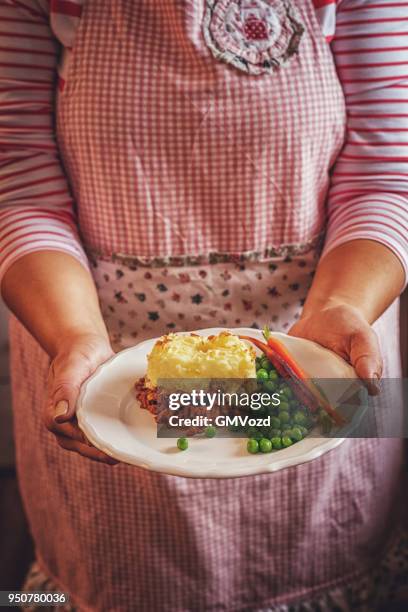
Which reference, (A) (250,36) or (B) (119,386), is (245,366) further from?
(A) (250,36)

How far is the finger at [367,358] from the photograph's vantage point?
0.82 meters

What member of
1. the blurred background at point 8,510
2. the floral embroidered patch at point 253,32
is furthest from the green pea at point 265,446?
the blurred background at point 8,510

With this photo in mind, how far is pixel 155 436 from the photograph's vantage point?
2.77 ft

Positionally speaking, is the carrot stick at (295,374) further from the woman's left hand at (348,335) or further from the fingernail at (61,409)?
the fingernail at (61,409)

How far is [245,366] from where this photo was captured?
0.88 m

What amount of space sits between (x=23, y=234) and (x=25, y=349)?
11.1 inches


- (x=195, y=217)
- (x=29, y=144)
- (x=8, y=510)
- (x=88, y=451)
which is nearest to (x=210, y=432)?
(x=88, y=451)

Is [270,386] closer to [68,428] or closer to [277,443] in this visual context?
[277,443]

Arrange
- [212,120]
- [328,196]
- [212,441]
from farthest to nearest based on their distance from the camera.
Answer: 1. [328,196]
2. [212,120]
3. [212,441]

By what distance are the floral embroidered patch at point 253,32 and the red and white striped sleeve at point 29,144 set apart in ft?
0.89

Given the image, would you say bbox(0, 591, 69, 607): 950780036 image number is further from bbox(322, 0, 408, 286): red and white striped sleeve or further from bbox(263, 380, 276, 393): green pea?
bbox(322, 0, 408, 286): red and white striped sleeve

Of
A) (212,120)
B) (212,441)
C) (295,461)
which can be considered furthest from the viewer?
(212,120)

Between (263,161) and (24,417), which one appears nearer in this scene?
(263,161)

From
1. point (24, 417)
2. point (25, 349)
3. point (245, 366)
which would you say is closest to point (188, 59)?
point (245, 366)
